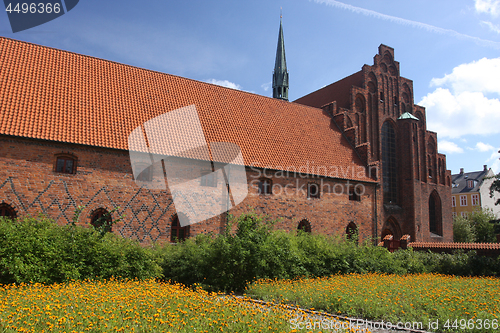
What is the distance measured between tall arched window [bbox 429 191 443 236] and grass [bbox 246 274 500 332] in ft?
60.7

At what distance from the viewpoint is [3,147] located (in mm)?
14797

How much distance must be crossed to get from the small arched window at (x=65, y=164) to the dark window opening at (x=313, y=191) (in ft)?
40.2

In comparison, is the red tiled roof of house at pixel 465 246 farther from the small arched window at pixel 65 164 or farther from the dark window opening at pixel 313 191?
the small arched window at pixel 65 164

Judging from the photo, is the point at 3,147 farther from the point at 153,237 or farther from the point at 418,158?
the point at 418,158

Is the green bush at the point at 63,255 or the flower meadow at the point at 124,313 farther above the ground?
the green bush at the point at 63,255

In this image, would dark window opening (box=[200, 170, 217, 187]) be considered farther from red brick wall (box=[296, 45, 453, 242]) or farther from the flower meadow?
red brick wall (box=[296, 45, 453, 242])

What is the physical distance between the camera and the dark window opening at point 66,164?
15820 millimetres

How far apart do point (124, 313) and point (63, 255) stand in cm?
456

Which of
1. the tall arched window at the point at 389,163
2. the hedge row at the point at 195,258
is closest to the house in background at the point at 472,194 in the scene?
the tall arched window at the point at 389,163

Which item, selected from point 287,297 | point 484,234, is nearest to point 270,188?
point 287,297

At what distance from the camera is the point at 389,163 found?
28.3m

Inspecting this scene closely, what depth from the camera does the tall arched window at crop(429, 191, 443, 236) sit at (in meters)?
29.9

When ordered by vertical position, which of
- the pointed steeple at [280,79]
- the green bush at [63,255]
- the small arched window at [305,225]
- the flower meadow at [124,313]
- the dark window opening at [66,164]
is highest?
the pointed steeple at [280,79]

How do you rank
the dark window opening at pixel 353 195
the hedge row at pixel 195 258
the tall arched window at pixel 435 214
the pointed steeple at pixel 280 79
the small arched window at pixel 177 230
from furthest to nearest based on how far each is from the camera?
the pointed steeple at pixel 280 79 → the tall arched window at pixel 435 214 → the dark window opening at pixel 353 195 → the small arched window at pixel 177 230 → the hedge row at pixel 195 258
